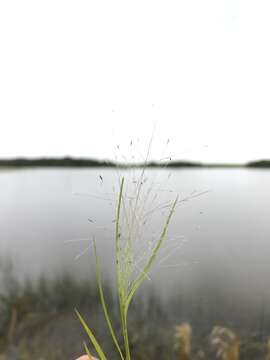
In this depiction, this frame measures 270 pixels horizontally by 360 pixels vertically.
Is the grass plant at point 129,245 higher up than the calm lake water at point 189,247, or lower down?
higher up

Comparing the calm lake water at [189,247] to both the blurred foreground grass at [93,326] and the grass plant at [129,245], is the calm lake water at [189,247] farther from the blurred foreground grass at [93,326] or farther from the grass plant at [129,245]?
the grass plant at [129,245]

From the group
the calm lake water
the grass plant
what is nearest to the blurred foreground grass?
the calm lake water

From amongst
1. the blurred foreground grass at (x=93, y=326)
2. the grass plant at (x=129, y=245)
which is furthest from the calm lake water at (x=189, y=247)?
the grass plant at (x=129, y=245)

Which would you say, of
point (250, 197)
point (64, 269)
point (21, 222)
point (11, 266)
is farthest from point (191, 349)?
point (250, 197)

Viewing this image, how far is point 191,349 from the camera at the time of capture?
3092mm

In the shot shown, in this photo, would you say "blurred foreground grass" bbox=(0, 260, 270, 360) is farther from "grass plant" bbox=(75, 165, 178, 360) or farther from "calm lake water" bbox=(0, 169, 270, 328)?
"grass plant" bbox=(75, 165, 178, 360)

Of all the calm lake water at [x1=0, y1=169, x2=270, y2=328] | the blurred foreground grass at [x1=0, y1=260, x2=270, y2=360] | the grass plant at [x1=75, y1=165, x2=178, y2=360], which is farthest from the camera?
the calm lake water at [x1=0, y1=169, x2=270, y2=328]

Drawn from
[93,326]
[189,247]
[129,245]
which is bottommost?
[93,326]

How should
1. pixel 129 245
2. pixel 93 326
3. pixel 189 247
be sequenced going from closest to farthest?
pixel 129 245 < pixel 93 326 < pixel 189 247

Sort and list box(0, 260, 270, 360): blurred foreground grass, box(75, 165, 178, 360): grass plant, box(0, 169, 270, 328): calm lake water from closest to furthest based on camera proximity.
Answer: box(75, 165, 178, 360): grass plant → box(0, 260, 270, 360): blurred foreground grass → box(0, 169, 270, 328): calm lake water

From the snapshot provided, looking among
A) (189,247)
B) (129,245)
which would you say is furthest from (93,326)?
(129,245)

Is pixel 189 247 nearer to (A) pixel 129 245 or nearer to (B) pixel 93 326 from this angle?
(B) pixel 93 326

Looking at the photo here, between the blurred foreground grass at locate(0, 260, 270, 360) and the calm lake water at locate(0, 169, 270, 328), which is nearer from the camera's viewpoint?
the blurred foreground grass at locate(0, 260, 270, 360)

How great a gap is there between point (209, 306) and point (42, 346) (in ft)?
6.87
